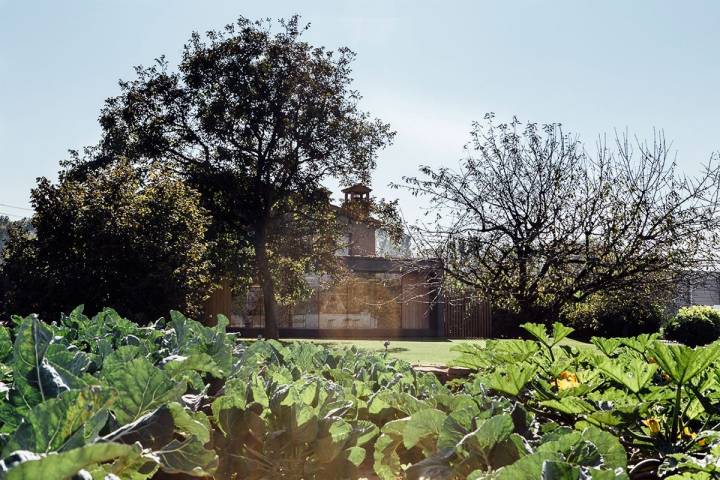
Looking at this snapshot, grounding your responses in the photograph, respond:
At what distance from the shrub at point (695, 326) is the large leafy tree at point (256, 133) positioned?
1398cm

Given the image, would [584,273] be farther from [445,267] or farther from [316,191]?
[316,191]

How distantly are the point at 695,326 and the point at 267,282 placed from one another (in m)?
Answer: 16.9

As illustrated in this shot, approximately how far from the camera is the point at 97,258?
53.0 ft

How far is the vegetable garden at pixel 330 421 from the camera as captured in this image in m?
0.71

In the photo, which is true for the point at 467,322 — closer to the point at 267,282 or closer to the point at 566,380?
the point at 267,282

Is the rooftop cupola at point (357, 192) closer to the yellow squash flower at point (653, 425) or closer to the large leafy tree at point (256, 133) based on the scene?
the large leafy tree at point (256, 133)

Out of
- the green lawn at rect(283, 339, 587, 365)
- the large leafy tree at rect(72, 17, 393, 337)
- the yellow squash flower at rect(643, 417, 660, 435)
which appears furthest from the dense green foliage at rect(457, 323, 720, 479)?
the large leafy tree at rect(72, 17, 393, 337)

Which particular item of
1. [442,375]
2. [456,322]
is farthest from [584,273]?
[456,322]

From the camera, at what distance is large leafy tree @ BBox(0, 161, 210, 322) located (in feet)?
52.4

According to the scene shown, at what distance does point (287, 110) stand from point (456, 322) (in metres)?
13.0

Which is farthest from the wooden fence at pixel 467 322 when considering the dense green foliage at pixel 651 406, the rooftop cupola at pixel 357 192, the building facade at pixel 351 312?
the dense green foliage at pixel 651 406

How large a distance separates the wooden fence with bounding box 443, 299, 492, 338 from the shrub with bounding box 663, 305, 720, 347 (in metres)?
7.46

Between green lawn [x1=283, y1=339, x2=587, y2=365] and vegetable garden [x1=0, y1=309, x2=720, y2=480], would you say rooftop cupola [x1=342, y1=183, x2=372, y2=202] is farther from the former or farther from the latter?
vegetable garden [x1=0, y1=309, x2=720, y2=480]

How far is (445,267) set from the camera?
12.9m
